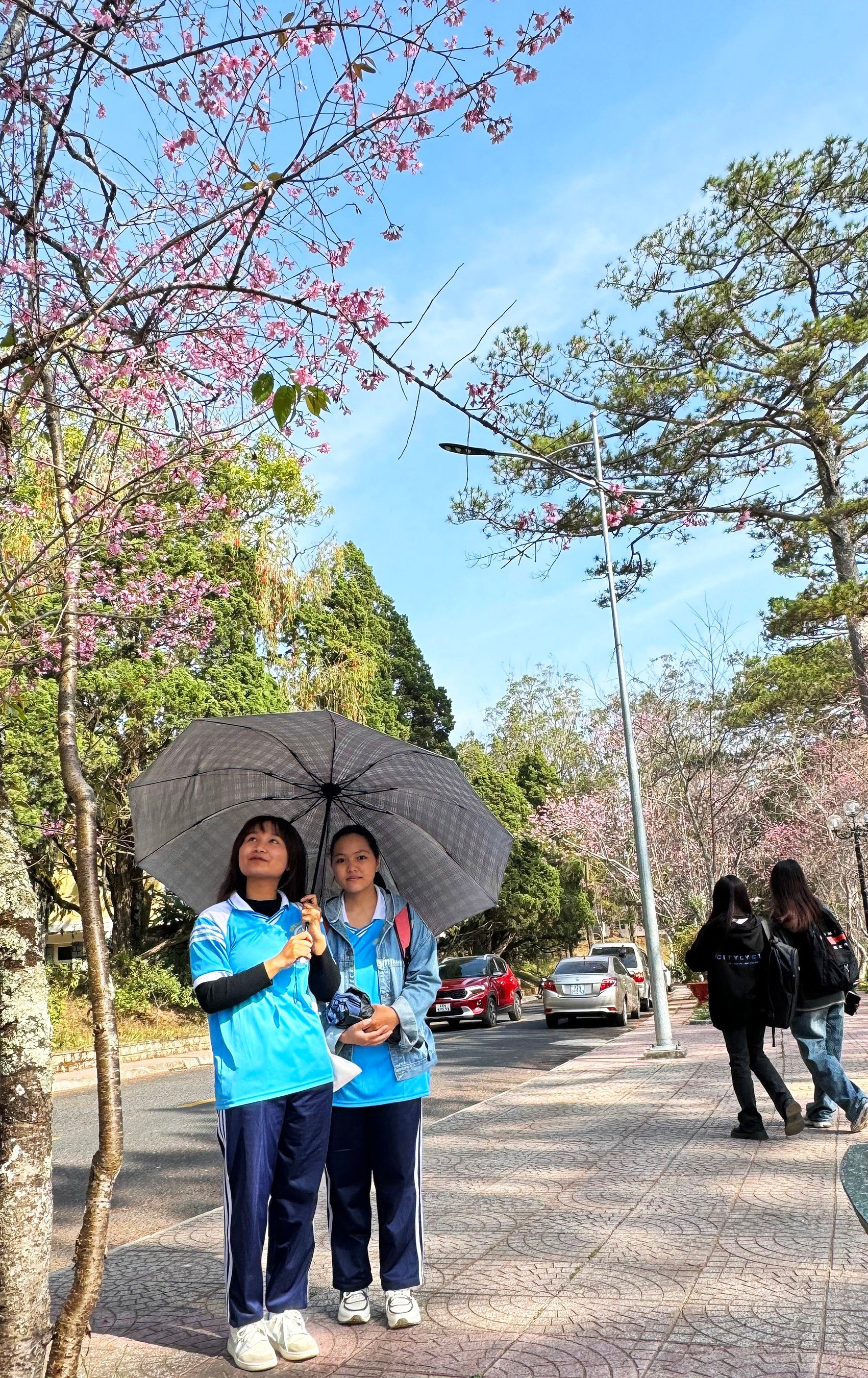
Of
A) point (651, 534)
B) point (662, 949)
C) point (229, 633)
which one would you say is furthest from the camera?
point (662, 949)

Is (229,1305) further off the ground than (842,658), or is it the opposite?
(842,658)

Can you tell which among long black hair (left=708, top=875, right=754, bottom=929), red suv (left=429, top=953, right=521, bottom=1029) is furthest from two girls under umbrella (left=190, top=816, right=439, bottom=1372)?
red suv (left=429, top=953, right=521, bottom=1029)

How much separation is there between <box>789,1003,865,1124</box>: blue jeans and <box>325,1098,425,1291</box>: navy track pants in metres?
3.74

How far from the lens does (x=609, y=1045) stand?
15.9 metres

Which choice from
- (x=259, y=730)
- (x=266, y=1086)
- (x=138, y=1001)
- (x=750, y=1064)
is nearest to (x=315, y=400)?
(x=259, y=730)

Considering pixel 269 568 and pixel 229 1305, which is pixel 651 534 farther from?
pixel 229 1305

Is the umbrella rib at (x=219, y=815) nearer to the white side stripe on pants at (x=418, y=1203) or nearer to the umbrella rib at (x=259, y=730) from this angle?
the umbrella rib at (x=259, y=730)

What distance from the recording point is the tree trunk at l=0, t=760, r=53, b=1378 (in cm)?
279

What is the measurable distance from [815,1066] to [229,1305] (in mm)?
4586

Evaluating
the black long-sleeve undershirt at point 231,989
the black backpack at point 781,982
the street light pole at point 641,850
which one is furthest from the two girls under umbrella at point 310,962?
the street light pole at point 641,850

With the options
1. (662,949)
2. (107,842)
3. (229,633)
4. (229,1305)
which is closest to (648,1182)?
(229,1305)

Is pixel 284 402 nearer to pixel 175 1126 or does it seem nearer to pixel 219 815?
pixel 219 815

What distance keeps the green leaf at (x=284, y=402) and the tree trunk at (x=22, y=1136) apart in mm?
1456

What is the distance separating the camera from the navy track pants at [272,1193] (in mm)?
3438
